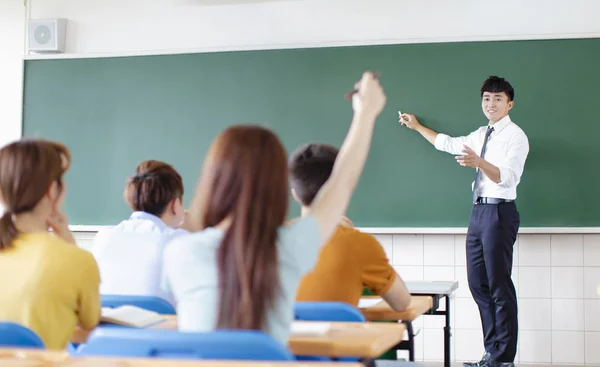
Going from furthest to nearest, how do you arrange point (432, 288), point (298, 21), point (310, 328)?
point (298, 21) → point (432, 288) → point (310, 328)

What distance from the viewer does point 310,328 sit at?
194cm

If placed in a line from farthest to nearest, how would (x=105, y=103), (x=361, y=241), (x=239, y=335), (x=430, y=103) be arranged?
(x=105, y=103) → (x=430, y=103) → (x=361, y=241) → (x=239, y=335)

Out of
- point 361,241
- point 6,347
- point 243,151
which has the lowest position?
point 6,347

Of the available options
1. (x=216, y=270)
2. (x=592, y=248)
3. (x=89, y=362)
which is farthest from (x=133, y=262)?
(x=592, y=248)

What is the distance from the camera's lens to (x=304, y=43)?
5422mm

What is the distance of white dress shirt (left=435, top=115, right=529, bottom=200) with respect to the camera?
477 cm

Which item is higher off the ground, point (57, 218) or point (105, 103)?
point (105, 103)

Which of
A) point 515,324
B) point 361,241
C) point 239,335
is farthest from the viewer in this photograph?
point 515,324

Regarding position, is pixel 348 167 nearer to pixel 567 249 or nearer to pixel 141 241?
pixel 141 241

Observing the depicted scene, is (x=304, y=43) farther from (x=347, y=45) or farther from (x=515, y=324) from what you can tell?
(x=515, y=324)

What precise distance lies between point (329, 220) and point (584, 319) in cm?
384

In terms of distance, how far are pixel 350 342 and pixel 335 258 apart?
675 mm

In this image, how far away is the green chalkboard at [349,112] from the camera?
4996 millimetres

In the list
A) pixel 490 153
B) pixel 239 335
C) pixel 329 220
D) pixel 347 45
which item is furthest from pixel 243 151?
pixel 347 45
